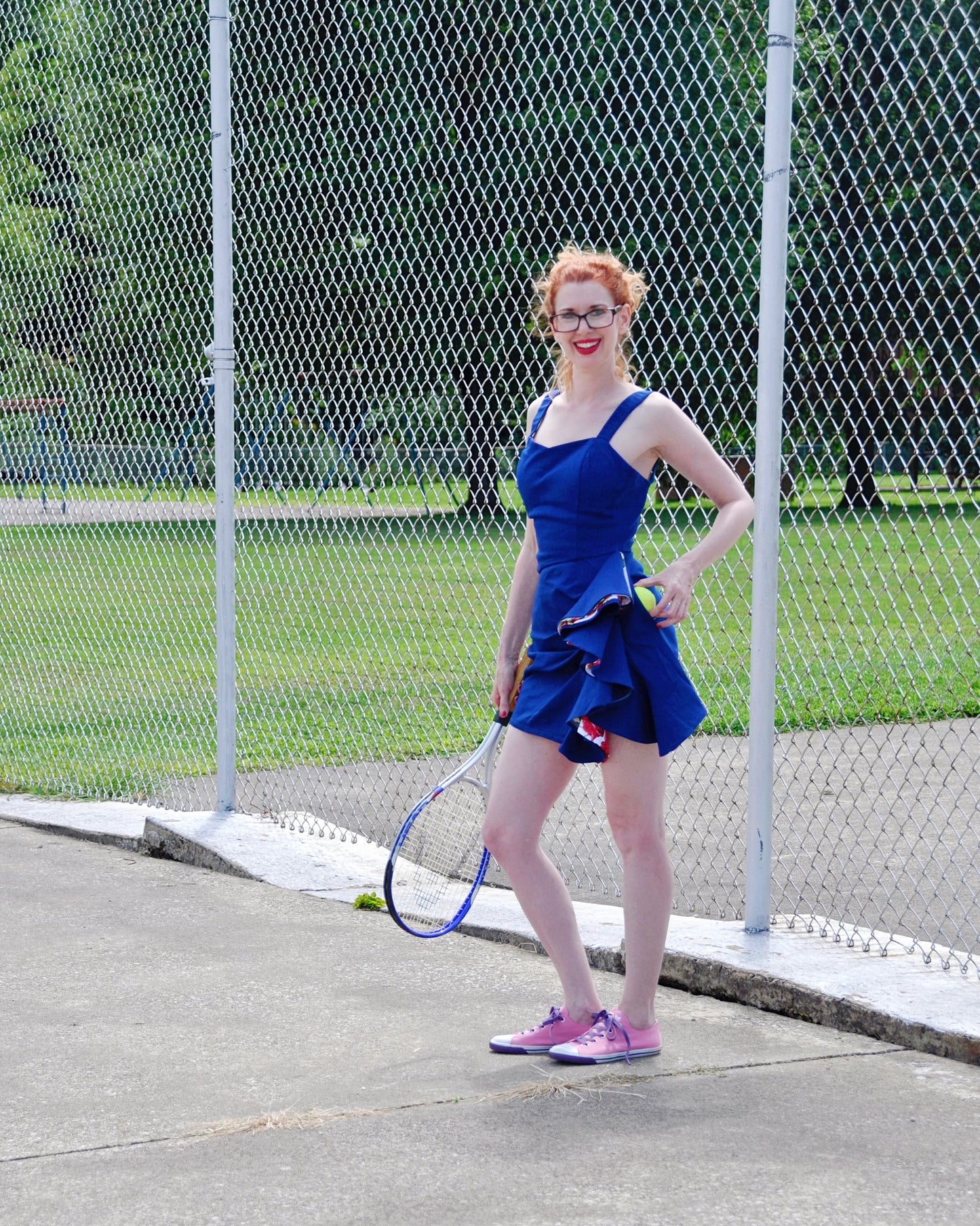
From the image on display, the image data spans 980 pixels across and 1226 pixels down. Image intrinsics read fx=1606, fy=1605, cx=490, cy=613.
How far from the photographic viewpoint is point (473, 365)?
8.29m

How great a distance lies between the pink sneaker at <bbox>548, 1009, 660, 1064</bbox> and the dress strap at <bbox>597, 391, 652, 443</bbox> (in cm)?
146

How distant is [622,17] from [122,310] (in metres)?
3.45

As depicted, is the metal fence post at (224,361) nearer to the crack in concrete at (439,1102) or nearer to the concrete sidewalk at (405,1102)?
the concrete sidewalk at (405,1102)

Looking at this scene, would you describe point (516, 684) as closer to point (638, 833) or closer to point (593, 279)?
point (638, 833)

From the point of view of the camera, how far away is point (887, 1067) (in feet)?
12.9

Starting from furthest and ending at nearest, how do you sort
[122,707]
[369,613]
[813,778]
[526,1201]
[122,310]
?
[369,613] → [122,707] → [122,310] → [813,778] → [526,1201]

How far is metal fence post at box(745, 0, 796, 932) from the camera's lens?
4.46 meters

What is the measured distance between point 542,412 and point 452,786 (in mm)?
989

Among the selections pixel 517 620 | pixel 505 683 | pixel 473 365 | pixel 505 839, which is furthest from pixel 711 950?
pixel 473 365

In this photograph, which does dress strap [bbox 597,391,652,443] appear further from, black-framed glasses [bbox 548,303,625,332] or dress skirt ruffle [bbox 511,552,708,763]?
dress skirt ruffle [bbox 511,552,708,763]

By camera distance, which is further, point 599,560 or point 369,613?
point 369,613

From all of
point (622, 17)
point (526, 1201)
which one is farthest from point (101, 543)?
point (526, 1201)

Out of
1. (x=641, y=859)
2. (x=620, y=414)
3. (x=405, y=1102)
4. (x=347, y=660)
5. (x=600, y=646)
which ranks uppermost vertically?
(x=620, y=414)

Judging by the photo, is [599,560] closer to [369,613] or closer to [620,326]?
[620,326]
